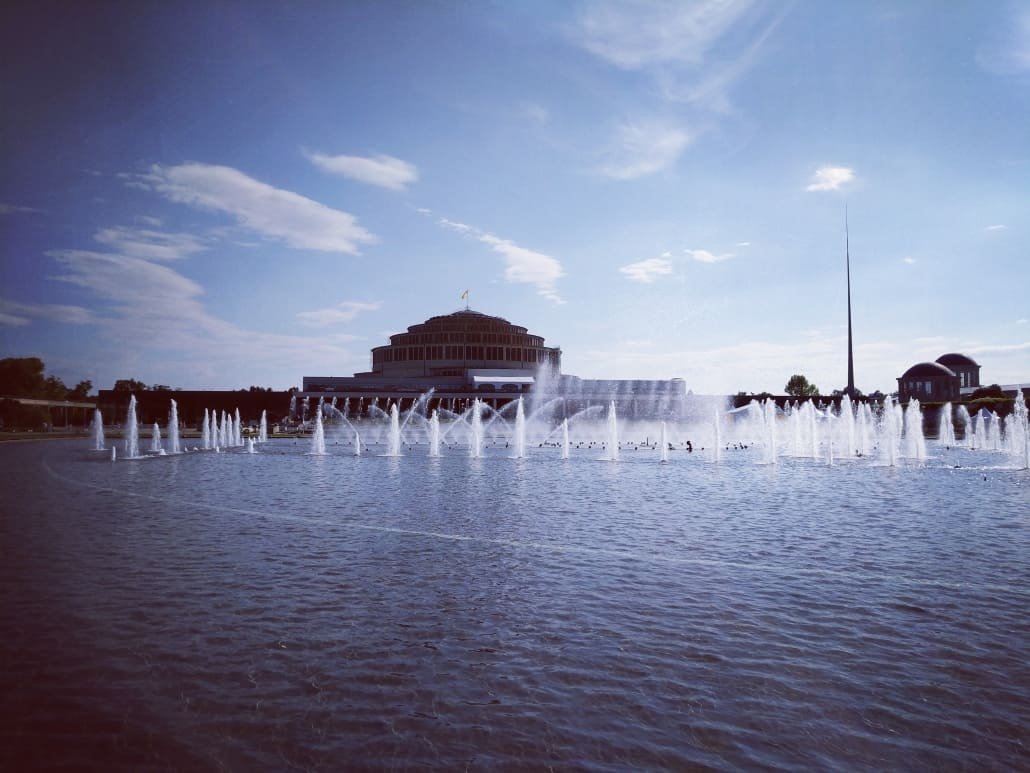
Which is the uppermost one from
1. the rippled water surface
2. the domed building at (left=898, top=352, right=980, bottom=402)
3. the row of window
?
the row of window

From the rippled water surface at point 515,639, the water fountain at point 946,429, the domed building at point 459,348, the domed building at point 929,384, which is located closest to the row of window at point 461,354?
the domed building at point 459,348

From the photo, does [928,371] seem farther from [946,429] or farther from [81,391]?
[81,391]

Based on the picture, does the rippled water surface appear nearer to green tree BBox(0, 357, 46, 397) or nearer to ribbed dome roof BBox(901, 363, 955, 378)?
green tree BBox(0, 357, 46, 397)

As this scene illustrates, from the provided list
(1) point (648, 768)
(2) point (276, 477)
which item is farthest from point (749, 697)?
(2) point (276, 477)

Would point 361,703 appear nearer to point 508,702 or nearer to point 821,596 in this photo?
point 508,702

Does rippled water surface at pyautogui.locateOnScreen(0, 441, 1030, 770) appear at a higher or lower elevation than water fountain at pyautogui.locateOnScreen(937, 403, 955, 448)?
lower

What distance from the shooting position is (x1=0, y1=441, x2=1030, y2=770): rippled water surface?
20.0ft

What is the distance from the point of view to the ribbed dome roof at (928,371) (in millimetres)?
115938

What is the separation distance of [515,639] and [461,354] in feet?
373

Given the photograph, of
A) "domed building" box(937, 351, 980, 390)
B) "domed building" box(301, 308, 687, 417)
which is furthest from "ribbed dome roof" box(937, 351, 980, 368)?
"domed building" box(301, 308, 687, 417)

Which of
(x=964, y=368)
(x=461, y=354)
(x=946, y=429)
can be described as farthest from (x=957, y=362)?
(x=461, y=354)

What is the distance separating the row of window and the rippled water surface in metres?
103

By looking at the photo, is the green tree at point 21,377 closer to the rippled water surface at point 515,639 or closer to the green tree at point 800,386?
the rippled water surface at point 515,639

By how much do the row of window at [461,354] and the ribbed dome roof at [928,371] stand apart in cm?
6065
